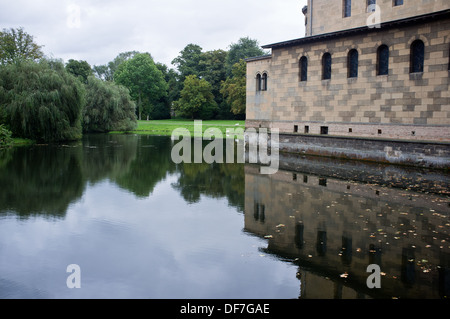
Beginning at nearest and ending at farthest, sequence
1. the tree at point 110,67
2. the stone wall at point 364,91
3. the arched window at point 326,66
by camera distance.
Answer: the stone wall at point 364,91 → the arched window at point 326,66 → the tree at point 110,67

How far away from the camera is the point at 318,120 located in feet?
87.6

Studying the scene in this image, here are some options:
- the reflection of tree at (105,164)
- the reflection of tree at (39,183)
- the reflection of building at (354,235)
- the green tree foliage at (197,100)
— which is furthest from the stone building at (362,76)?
the green tree foliage at (197,100)

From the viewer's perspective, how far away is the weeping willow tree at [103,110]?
50.2 meters

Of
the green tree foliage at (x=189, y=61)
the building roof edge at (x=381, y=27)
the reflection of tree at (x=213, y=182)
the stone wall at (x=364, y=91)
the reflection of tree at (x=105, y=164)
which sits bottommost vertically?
→ the reflection of tree at (x=213, y=182)

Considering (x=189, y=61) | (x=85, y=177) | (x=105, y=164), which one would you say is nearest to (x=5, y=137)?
(x=105, y=164)

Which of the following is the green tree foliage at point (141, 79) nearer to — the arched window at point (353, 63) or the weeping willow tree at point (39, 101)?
the weeping willow tree at point (39, 101)

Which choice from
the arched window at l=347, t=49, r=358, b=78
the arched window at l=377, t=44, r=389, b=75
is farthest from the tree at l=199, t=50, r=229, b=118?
the arched window at l=377, t=44, r=389, b=75

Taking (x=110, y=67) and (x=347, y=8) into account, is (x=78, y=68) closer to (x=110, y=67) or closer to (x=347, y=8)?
(x=347, y=8)

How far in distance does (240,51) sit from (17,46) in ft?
127

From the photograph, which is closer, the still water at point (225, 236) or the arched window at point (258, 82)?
the still water at point (225, 236)

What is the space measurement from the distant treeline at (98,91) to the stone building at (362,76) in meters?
17.0

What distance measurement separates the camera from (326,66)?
26453 millimetres
